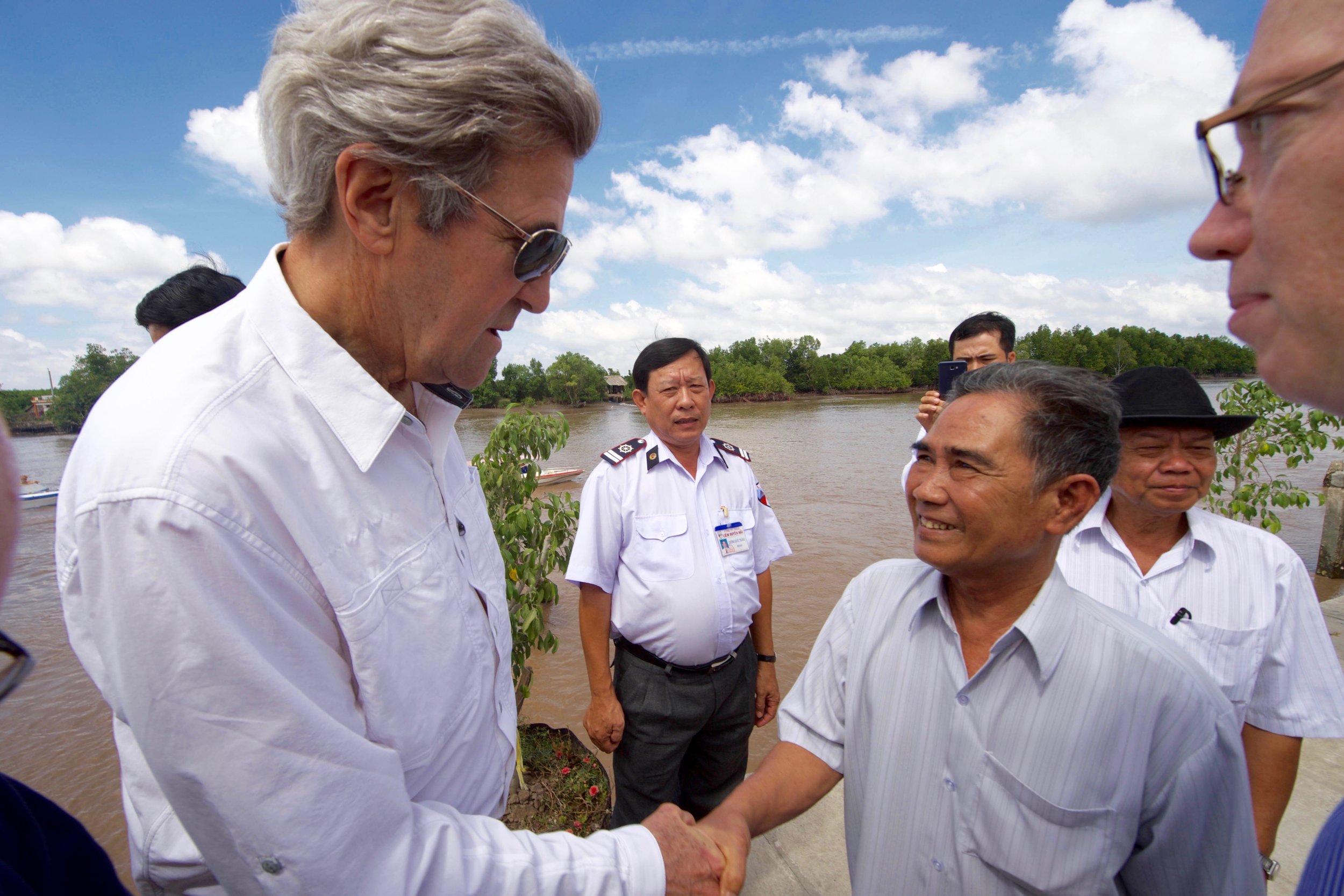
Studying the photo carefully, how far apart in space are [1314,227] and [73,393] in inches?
2090

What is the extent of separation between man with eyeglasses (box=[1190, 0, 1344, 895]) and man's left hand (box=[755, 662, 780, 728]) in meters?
2.76

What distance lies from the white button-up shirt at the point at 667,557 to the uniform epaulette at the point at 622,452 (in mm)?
24

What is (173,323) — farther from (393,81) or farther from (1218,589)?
(1218,589)

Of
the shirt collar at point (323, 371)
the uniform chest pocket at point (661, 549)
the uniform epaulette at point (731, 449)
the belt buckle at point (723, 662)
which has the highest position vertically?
the shirt collar at point (323, 371)

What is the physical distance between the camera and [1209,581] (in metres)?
2.19

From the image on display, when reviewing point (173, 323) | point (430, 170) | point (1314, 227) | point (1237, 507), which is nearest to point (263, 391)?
point (430, 170)

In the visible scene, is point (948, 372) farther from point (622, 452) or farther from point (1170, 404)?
point (622, 452)

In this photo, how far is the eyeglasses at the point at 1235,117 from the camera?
2.58ft

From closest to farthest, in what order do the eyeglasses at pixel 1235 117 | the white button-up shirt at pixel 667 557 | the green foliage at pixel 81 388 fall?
1. the eyeglasses at pixel 1235 117
2. the white button-up shirt at pixel 667 557
3. the green foliage at pixel 81 388

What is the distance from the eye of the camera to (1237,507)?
5.21m

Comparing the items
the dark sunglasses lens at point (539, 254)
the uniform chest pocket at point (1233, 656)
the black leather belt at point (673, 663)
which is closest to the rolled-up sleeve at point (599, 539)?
the black leather belt at point (673, 663)

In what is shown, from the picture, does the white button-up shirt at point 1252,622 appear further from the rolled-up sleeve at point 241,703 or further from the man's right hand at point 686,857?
the rolled-up sleeve at point 241,703

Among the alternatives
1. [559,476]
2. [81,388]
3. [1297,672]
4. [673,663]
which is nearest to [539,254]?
[673,663]

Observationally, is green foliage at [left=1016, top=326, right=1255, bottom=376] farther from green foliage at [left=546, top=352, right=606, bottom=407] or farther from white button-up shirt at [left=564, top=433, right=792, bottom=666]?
white button-up shirt at [left=564, top=433, right=792, bottom=666]
